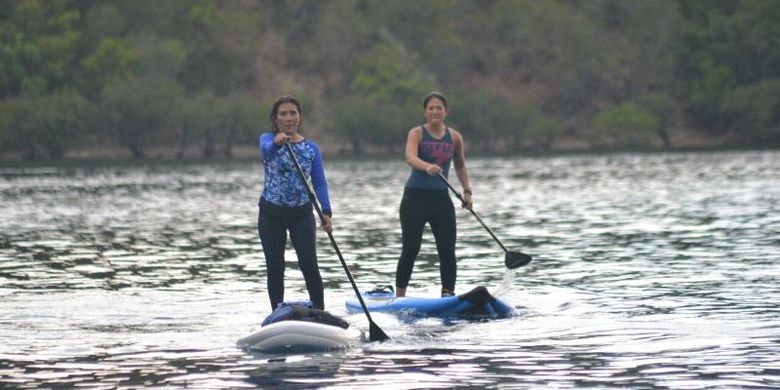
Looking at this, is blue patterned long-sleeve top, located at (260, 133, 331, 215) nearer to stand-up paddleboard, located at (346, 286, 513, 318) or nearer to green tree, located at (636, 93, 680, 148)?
stand-up paddleboard, located at (346, 286, 513, 318)

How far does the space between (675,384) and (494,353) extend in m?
1.98

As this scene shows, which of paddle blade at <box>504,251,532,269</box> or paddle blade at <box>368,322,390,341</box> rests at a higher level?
paddle blade at <box>504,251,532,269</box>

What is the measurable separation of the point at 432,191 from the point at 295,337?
10.1 ft

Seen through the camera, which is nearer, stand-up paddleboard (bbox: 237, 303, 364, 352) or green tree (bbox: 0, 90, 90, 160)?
stand-up paddleboard (bbox: 237, 303, 364, 352)

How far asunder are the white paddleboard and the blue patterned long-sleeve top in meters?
1.17

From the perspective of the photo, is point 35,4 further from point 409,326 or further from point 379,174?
point 409,326

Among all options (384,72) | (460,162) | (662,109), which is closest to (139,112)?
(384,72)

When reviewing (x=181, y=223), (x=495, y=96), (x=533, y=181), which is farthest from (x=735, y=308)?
(x=495, y=96)

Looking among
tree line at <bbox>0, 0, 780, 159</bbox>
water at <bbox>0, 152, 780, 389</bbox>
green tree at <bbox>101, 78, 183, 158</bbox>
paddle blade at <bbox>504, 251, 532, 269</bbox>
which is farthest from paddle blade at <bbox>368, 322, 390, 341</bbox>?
green tree at <bbox>101, 78, 183, 158</bbox>

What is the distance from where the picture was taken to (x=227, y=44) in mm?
126938

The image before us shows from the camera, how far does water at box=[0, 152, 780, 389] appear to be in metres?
10.9

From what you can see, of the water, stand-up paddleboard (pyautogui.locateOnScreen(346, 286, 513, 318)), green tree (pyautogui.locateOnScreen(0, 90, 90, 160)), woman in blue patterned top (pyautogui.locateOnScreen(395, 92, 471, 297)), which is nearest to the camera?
the water

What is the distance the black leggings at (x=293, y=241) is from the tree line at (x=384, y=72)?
93.2 meters

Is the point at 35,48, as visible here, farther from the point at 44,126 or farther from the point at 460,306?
the point at 460,306
